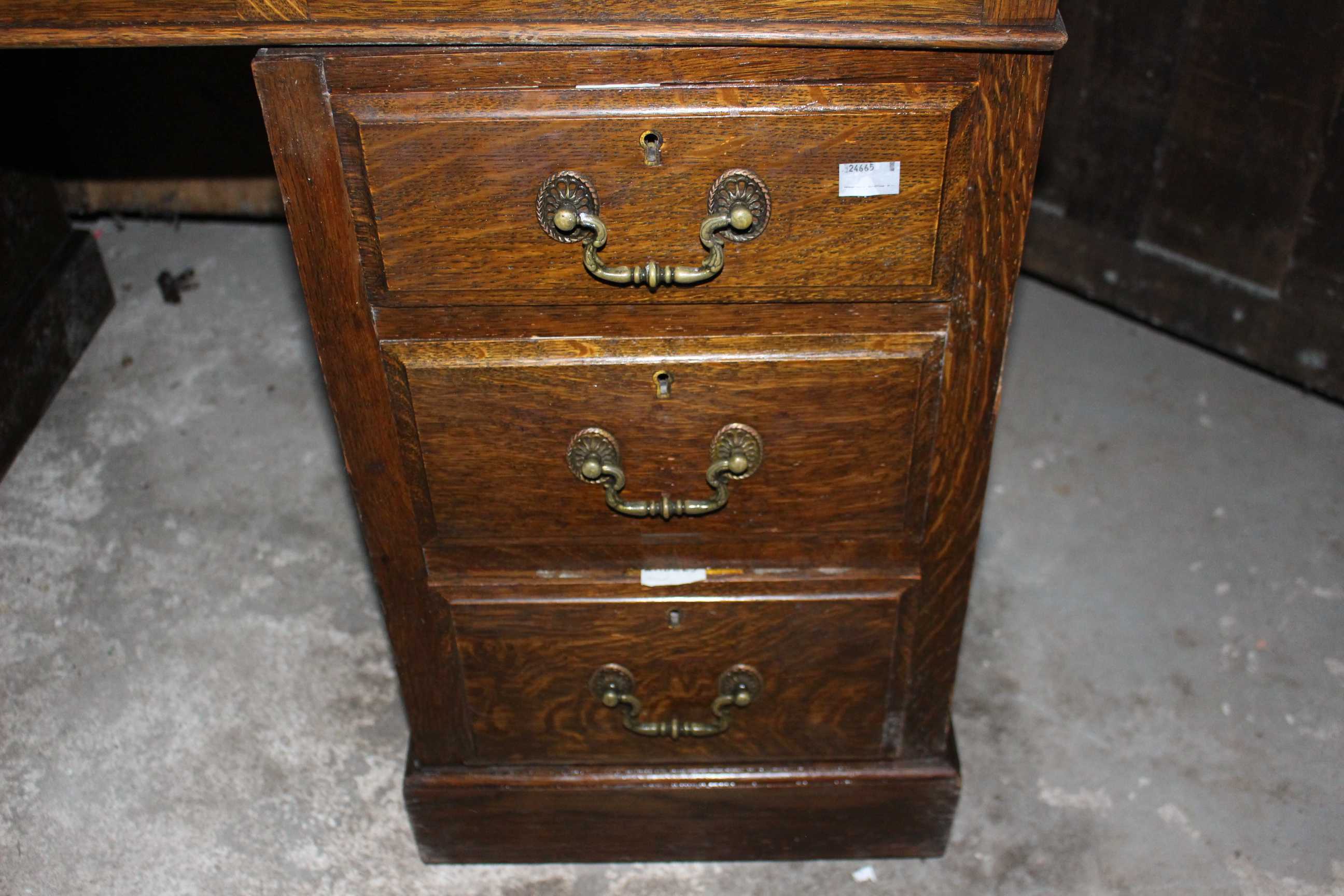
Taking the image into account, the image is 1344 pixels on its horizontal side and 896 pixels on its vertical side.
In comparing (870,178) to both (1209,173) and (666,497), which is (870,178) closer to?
(666,497)

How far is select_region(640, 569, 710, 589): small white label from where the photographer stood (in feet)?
3.87

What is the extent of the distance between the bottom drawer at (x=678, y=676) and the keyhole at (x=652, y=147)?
0.44m

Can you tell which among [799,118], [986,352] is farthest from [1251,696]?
[799,118]

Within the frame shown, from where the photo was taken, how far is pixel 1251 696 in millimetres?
1593

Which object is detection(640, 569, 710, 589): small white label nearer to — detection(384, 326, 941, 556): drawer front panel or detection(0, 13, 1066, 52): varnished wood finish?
detection(384, 326, 941, 556): drawer front panel

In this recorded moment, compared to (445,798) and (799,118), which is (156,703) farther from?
(799,118)

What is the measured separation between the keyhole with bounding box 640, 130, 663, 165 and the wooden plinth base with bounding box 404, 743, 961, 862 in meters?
0.69

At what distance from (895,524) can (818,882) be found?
0.49m

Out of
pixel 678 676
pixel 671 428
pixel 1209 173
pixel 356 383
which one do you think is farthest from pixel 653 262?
pixel 1209 173

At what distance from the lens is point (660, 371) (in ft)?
3.43

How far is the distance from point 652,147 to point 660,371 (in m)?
0.20

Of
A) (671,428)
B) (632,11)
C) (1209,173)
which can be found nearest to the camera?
(632,11)

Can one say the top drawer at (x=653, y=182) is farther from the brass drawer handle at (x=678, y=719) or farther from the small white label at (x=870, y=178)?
the brass drawer handle at (x=678, y=719)

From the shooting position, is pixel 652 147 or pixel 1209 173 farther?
pixel 1209 173
